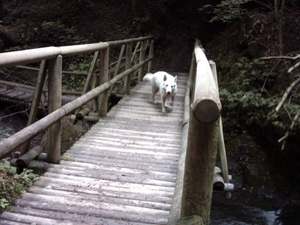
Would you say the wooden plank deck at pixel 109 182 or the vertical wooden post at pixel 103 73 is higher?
the vertical wooden post at pixel 103 73

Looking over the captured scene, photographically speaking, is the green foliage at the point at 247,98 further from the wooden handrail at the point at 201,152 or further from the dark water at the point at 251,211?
A: the wooden handrail at the point at 201,152

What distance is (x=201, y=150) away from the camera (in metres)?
1.59

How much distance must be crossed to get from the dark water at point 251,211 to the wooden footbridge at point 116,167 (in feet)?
9.84

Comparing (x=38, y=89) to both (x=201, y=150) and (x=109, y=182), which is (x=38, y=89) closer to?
(x=109, y=182)

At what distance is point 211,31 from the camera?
13.7 m

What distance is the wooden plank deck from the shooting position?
2.69m

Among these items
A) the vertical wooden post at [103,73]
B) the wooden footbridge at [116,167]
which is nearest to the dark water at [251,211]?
the wooden footbridge at [116,167]

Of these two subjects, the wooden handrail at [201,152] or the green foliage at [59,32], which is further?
the green foliage at [59,32]

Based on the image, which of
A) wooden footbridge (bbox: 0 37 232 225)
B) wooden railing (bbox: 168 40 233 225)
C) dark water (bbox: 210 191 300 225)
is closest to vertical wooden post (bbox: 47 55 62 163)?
wooden footbridge (bbox: 0 37 232 225)

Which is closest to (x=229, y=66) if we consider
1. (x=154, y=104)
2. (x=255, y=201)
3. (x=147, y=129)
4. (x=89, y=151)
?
(x=154, y=104)

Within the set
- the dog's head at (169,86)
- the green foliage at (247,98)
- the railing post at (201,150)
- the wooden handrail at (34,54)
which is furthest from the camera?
the green foliage at (247,98)

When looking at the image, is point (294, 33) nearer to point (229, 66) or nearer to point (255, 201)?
point (229, 66)

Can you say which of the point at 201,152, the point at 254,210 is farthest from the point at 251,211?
the point at 201,152

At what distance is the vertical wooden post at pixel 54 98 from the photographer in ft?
10.8
